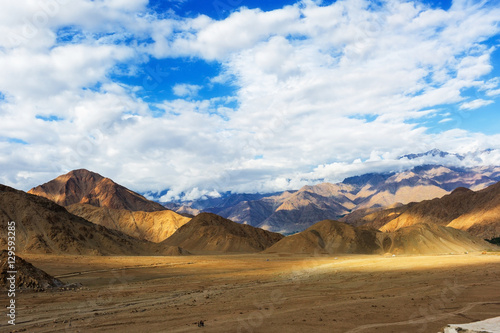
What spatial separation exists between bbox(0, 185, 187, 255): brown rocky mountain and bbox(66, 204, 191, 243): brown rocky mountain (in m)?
70.0

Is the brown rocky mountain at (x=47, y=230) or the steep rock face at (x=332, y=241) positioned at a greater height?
the brown rocky mountain at (x=47, y=230)

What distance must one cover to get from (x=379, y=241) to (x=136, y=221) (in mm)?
116333

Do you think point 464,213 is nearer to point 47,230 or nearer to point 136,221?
point 136,221

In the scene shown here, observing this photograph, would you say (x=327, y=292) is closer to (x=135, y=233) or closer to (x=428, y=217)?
(x=135, y=233)

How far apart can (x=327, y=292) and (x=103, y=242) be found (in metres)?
79.0

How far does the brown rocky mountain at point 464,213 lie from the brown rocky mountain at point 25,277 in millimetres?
150138

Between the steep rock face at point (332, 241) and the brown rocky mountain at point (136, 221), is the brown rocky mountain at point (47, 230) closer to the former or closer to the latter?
the steep rock face at point (332, 241)

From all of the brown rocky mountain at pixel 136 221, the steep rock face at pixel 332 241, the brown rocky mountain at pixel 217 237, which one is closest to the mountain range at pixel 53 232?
the brown rocky mountain at pixel 217 237

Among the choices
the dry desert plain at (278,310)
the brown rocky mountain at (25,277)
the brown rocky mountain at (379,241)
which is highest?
the brown rocky mountain at (25,277)

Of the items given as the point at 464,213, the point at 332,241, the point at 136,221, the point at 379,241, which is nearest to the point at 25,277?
the point at 332,241

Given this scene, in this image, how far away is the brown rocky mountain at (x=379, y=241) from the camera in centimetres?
8400

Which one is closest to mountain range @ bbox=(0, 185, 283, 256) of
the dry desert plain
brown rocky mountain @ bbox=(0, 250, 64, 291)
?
brown rocky mountain @ bbox=(0, 250, 64, 291)

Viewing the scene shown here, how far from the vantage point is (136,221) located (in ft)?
546

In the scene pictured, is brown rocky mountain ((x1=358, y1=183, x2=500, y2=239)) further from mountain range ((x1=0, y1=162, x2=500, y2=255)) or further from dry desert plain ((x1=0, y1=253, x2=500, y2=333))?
dry desert plain ((x1=0, y1=253, x2=500, y2=333))
